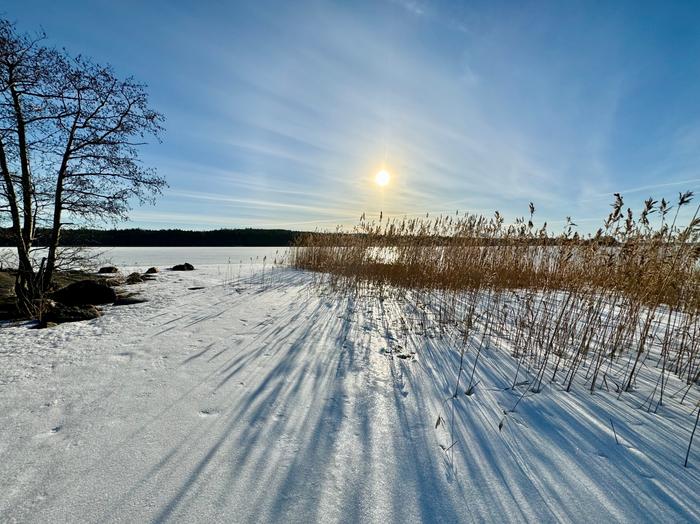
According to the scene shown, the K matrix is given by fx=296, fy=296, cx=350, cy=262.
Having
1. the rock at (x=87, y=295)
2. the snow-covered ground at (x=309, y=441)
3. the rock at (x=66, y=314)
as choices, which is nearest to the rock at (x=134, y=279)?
the rock at (x=87, y=295)

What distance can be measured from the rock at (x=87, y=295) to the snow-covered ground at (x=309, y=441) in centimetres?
164

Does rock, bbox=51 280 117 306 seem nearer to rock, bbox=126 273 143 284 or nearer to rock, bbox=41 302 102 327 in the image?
rock, bbox=41 302 102 327

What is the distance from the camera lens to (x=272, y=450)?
1.39m

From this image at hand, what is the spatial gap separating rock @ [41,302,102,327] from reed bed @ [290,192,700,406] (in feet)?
11.9

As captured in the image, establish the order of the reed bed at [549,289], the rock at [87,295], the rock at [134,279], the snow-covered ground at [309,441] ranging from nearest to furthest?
the snow-covered ground at [309,441] < the reed bed at [549,289] < the rock at [87,295] < the rock at [134,279]

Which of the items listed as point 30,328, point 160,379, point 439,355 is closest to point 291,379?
point 160,379

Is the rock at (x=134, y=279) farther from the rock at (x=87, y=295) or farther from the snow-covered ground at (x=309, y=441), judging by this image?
the snow-covered ground at (x=309, y=441)

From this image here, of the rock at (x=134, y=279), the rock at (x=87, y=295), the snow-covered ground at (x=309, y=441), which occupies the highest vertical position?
the snow-covered ground at (x=309, y=441)

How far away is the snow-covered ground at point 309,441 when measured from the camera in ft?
3.65

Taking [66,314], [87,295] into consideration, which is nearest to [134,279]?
[87,295]

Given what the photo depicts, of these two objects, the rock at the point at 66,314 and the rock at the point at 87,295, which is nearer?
the rock at the point at 66,314

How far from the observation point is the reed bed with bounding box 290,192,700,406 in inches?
97.1

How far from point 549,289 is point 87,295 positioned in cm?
618

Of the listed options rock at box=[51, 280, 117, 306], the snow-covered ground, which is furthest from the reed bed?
rock at box=[51, 280, 117, 306]
